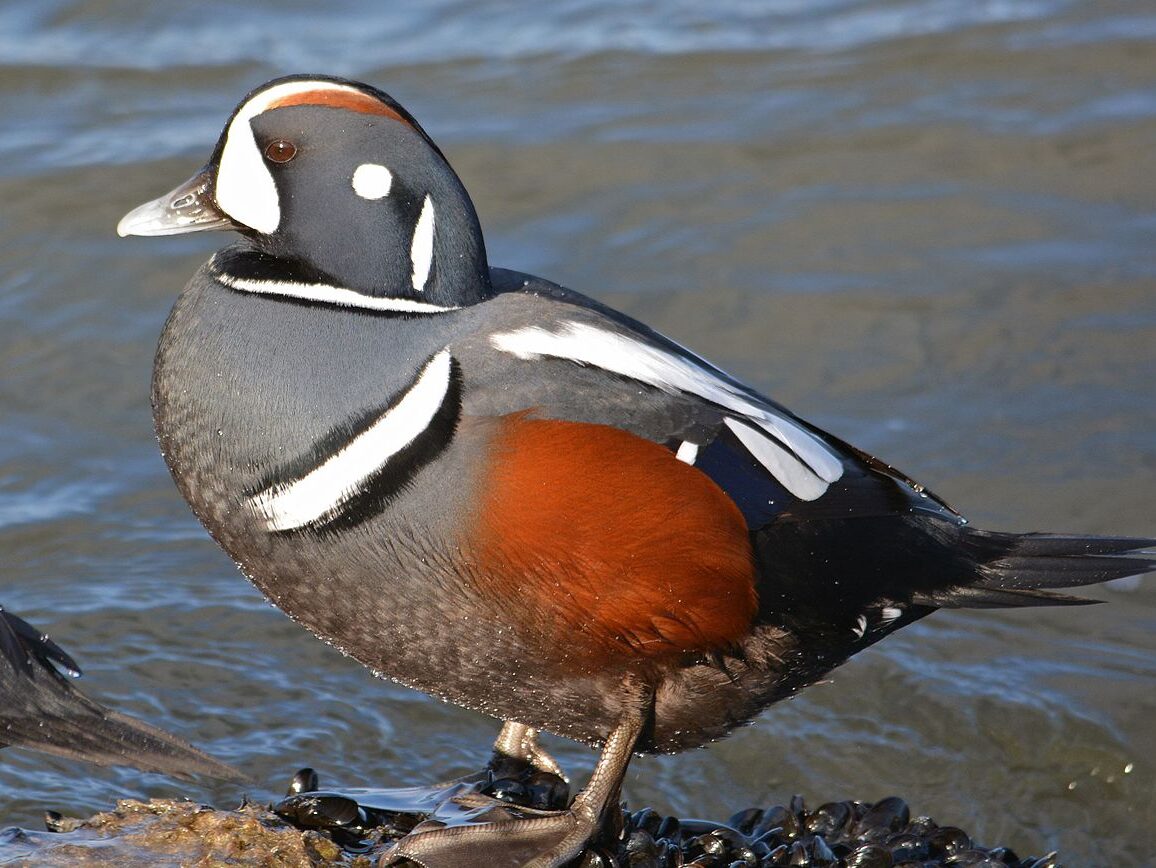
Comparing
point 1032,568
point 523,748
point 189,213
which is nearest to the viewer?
point 189,213

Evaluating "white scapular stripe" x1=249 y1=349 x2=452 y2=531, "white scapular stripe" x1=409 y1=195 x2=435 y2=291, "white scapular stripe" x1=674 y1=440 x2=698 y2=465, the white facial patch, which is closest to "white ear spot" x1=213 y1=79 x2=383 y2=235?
the white facial patch

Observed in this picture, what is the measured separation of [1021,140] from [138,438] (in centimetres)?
585

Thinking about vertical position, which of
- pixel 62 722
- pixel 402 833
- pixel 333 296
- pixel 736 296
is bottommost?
pixel 402 833

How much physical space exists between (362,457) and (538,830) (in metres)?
1.22

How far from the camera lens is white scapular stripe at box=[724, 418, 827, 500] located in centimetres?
417

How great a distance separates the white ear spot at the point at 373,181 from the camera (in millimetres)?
3988

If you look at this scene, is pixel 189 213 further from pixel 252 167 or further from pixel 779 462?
pixel 779 462

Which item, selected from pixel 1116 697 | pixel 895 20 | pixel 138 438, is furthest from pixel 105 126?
pixel 1116 697

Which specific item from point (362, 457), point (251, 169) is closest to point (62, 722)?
point (362, 457)

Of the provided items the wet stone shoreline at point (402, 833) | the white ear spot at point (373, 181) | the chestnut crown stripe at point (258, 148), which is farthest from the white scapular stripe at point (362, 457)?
the wet stone shoreline at point (402, 833)

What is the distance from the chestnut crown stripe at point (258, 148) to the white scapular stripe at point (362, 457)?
24.7 inches

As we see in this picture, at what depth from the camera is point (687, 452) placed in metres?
4.06

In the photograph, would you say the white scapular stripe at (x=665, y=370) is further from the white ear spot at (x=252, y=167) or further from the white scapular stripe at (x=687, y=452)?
the white ear spot at (x=252, y=167)

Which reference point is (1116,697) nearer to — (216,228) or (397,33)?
(216,228)
